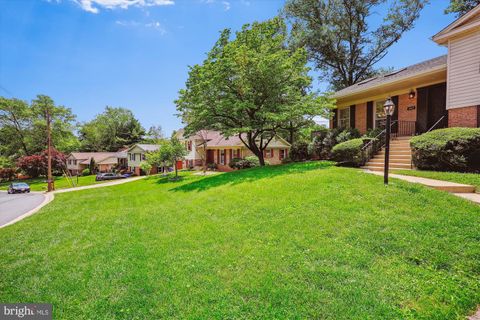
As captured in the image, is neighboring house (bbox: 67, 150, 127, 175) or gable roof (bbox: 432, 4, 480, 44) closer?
gable roof (bbox: 432, 4, 480, 44)

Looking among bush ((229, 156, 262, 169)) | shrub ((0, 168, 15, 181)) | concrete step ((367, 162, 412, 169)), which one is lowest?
shrub ((0, 168, 15, 181))

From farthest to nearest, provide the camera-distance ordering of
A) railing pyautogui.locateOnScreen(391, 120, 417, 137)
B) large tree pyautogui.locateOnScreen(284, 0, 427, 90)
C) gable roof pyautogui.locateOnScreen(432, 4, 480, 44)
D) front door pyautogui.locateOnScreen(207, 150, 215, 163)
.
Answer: front door pyautogui.locateOnScreen(207, 150, 215, 163)
large tree pyautogui.locateOnScreen(284, 0, 427, 90)
railing pyautogui.locateOnScreen(391, 120, 417, 137)
gable roof pyautogui.locateOnScreen(432, 4, 480, 44)

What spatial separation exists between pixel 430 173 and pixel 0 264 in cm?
1232

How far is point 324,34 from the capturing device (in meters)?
22.8

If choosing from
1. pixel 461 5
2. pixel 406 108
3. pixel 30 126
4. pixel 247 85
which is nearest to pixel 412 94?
pixel 406 108

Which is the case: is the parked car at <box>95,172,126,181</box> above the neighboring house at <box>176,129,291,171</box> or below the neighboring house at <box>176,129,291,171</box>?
below

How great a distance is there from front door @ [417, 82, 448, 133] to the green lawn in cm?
762

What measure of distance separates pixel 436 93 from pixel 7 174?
60.4 m

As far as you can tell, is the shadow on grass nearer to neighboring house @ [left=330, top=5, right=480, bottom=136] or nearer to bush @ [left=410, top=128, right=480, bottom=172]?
bush @ [left=410, top=128, right=480, bottom=172]

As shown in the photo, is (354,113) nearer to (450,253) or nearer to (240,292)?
(450,253)

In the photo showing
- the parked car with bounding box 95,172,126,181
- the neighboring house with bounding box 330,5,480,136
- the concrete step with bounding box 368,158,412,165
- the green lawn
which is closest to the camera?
the green lawn

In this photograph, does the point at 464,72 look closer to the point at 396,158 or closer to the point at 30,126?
the point at 396,158

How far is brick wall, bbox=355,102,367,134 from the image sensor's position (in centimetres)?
1473

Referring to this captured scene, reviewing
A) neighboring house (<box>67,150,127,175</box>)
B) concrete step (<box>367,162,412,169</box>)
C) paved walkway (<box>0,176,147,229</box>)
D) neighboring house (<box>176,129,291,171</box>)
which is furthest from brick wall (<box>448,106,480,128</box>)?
neighboring house (<box>67,150,127,175</box>)
